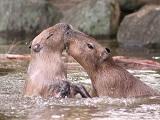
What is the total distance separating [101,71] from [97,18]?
35.8 ft

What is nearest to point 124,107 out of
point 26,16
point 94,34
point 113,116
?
point 113,116

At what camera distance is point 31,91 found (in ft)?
22.8

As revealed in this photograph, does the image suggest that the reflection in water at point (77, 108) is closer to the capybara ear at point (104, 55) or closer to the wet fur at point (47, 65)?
the wet fur at point (47, 65)

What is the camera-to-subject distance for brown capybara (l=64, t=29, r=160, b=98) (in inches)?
291

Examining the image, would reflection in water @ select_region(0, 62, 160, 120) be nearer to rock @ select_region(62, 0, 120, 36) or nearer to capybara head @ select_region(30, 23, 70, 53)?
capybara head @ select_region(30, 23, 70, 53)

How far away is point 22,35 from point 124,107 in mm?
12045

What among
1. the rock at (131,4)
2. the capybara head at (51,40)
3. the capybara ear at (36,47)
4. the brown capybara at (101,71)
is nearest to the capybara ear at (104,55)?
the brown capybara at (101,71)

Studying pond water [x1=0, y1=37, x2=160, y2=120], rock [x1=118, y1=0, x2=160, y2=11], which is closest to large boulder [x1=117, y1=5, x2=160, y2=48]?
rock [x1=118, y1=0, x2=160, y2=11]

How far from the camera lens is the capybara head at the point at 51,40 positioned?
289 inches

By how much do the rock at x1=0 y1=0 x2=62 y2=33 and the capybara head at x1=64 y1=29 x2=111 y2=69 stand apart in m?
11.4

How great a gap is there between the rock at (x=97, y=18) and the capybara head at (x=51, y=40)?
1044 cm

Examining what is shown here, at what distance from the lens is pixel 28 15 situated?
755 inches

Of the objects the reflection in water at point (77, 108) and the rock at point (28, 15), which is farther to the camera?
the rock at point (28, 15)

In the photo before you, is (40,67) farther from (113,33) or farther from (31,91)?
(113,33)
